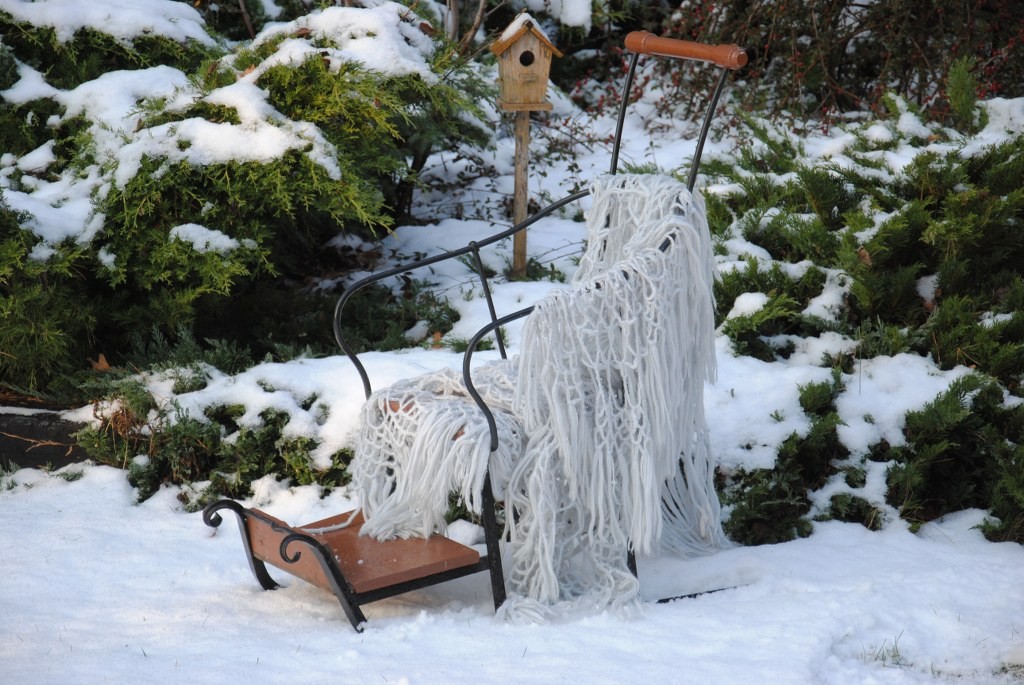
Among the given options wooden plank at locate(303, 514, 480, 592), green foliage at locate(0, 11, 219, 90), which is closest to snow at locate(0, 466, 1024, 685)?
wooden plank at locate(303, 514, 480, 592)

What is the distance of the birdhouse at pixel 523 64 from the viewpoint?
Result: 3850 mm

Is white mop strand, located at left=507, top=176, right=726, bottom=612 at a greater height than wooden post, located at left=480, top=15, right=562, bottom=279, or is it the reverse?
wooden post, located at left=480, top=15, right=562, bottom=279

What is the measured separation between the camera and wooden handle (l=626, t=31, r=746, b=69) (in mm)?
2393

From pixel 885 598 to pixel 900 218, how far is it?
1.43 m

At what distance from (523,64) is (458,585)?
2.14 metres

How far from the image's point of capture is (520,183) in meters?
4.16

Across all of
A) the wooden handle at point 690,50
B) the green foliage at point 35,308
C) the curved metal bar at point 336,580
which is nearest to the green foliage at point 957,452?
the wooden handle at point 690,50

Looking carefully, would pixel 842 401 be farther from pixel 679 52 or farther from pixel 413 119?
pixel 413 119

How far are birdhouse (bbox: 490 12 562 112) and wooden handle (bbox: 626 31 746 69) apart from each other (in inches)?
48.2

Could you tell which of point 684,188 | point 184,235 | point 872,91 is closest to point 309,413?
point 184,235

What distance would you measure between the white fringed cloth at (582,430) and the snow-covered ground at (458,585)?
175 millimetres

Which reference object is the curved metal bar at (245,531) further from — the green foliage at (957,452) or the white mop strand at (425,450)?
the green foliage at (957,452)

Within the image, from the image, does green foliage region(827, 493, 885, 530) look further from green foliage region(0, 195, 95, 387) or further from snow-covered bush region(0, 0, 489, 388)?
green foliage region(0, 195, 95, 387)

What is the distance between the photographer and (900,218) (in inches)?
130
